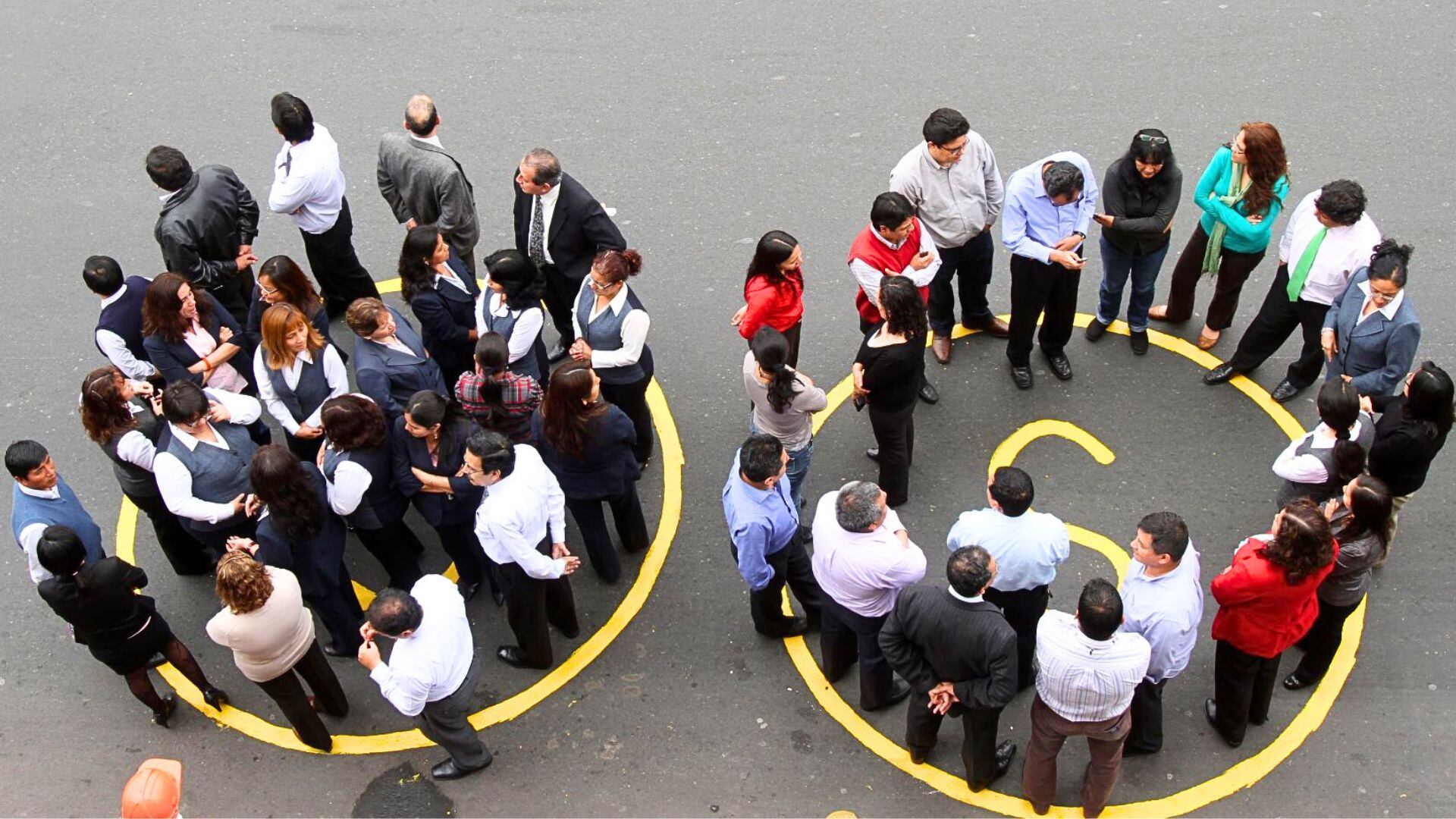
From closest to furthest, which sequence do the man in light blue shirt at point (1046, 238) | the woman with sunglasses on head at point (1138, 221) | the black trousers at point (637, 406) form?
the black trousers at point (637, 406)
the man in light blue shirt at point (1046, 238)
the woman with sunglasses on head at point (1138, 221)

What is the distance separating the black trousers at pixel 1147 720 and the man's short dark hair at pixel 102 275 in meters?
6.24

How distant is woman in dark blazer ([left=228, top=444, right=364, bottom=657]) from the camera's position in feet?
18.6

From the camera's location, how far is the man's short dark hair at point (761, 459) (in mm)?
5574

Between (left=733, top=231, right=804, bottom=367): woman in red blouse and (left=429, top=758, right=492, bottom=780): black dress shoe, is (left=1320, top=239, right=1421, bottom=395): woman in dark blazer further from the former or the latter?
(left=429, top=758, right=492, bottom=780): black dress shoe

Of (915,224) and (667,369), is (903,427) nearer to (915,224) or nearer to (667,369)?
(915,224)

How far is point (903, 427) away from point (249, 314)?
4296 millimetres

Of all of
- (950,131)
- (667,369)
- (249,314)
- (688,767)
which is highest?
(950,131)

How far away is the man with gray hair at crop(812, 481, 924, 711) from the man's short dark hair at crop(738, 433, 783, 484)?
1.03 feet

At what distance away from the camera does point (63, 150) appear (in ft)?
34.4

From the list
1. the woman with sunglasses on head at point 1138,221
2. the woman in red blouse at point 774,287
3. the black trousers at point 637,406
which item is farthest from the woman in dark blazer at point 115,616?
the woman with sunglasses on head at point 1138,221

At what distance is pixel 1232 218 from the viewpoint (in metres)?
7.58

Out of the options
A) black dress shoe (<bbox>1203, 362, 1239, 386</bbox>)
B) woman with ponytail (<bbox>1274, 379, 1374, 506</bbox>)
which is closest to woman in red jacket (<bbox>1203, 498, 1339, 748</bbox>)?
woman with ponytail (<bbox>1274, 379, 1374, 506</bbox>)

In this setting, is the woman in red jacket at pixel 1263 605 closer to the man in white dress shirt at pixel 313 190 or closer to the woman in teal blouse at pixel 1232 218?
the woman in teal blouse at pixel 1232 218

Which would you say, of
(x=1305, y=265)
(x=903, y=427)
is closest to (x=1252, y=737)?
(x=903, y=427)
